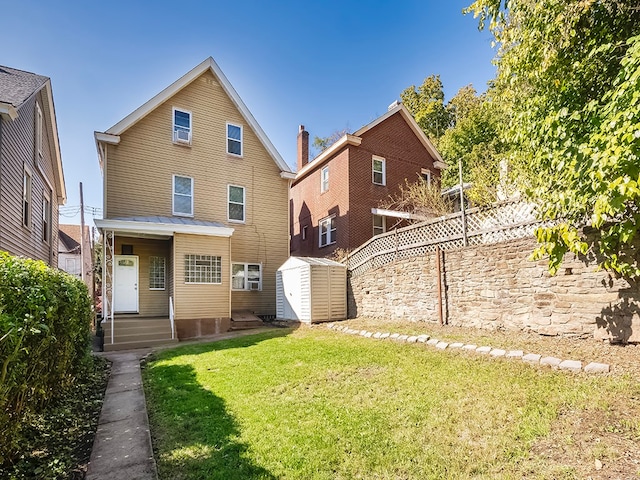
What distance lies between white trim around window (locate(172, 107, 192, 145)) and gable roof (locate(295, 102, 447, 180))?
5273 millimetres

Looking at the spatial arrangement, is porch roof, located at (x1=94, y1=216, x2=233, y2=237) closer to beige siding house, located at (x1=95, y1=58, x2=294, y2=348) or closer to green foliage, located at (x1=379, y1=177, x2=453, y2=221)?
beige siding house, located at (x1=95, y1=58, x2=294, y2=348)

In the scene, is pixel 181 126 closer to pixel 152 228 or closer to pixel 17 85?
pixel 152 228

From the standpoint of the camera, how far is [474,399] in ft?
14.1

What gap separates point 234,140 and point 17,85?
751 cm

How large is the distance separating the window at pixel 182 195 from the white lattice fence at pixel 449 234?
22.4 ft

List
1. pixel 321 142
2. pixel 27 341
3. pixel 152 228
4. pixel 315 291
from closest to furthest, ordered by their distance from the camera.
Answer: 1. pixel 27 341
2. pixel 152 228
3. pixel 315 291
4. pixel 321 142

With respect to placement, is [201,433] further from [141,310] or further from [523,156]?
[141,310]

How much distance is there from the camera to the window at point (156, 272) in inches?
527

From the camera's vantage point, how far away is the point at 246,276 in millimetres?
14953

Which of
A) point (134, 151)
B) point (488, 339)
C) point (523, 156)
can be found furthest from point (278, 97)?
point (488, 339)

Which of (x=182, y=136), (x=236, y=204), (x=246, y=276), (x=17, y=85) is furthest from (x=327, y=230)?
(x=17, y=85)

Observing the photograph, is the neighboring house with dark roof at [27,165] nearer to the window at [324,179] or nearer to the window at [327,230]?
the window at [324,179]

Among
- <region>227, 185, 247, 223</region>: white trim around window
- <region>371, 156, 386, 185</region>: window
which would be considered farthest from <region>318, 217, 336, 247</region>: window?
<region>227, 185, 247, 223</region>: white trim around window

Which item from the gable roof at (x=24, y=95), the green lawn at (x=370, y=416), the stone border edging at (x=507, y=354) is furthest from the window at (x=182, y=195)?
the stone border edging at (x=507, y=354)
